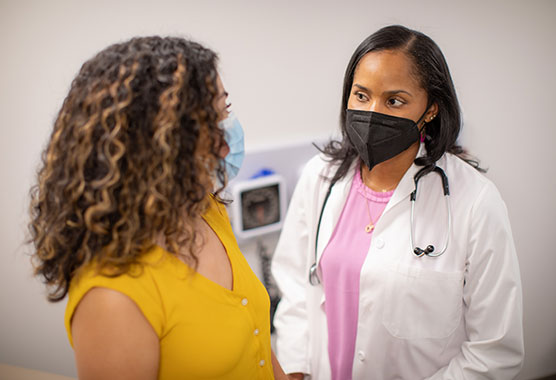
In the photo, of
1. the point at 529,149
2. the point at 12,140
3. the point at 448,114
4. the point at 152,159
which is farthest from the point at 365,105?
the point at 529,149

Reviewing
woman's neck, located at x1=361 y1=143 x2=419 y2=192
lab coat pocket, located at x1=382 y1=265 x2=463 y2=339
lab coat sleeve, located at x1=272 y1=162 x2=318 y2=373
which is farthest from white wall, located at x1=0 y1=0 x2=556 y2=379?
lab coat pocket, located at x1=382 y1=265 x2=463 y2=339

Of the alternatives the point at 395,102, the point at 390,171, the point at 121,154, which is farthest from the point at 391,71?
the point at 121,154

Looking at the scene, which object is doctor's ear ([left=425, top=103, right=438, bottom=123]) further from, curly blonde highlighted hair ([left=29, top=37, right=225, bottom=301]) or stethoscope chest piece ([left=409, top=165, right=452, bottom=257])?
curly blonde highlighted hair ([left=29, top=37, right=225, bottom=301])

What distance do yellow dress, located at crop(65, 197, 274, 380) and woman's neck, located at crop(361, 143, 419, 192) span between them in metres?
0.57

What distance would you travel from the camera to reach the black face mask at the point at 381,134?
3.41ft

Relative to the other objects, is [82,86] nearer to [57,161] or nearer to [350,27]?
[57,161]

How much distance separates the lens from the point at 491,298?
1026mm

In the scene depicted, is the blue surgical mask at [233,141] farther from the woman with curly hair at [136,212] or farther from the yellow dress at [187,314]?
the yellow dress at [187,314]

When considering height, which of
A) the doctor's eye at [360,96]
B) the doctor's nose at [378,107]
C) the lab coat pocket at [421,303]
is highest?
the doctor's eye at [360,96]

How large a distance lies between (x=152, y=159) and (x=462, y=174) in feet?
2.80

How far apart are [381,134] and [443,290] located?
46 cm

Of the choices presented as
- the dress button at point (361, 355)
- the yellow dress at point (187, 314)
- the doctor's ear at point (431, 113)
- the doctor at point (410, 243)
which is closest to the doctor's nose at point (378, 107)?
the doctor at point (410, 243)

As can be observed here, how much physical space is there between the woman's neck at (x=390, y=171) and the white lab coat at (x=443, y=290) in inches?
1.4

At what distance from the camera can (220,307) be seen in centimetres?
78
